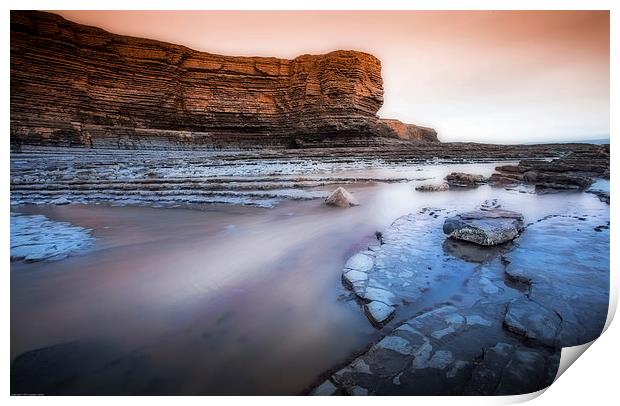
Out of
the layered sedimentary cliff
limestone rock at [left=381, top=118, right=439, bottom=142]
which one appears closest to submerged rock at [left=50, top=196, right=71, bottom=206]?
the layered sedimentary cliff

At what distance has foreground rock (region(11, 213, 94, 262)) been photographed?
1954 millimetres

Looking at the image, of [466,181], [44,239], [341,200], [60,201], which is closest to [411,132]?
[466,181]

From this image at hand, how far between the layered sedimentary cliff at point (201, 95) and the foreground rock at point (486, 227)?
45.8 ft

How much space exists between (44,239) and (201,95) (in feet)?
59.1

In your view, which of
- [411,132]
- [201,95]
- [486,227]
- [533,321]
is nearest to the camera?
[533,321]

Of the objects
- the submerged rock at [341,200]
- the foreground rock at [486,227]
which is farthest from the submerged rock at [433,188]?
the foreground rock at [486,227]

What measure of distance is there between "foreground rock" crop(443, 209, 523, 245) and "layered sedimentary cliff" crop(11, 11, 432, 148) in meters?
14.0

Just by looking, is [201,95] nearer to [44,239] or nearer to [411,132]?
[44,239]

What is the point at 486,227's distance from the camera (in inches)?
87.0

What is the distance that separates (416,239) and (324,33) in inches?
69.3

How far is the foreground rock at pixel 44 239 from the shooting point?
1954 mm
